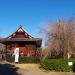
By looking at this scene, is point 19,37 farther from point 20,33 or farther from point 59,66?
point 59,66

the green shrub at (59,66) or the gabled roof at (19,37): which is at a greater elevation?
the gabled roof at (19,37)

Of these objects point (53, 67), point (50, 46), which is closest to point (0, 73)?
point (53, 67)

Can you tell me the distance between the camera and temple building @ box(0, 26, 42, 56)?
46.6 meters

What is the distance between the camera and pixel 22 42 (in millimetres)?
47906

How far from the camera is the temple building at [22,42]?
46.6 meters

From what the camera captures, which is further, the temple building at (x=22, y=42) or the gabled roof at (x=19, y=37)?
the temple building at (x=22, y=42)

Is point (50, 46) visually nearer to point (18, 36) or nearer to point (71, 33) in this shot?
point (71, 33)

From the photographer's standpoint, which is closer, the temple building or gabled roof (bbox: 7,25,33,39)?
the temple building

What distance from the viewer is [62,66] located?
31.4 meters

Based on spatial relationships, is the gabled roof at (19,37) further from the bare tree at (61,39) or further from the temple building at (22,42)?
the bare tree at (61,39)

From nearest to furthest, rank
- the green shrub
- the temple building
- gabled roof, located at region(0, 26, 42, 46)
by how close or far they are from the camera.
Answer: the green shrub, gabled roof, located at region(0, 26, 42, 46), the temple building

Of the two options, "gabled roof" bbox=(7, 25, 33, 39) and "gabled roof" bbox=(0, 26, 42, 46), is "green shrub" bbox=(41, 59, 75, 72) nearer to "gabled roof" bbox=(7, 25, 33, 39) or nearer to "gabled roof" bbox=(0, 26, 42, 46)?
"gabled roof" bbox=(0, 26, 42, 46)

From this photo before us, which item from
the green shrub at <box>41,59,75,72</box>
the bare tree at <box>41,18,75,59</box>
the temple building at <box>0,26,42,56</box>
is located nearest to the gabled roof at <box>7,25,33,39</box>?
the temple building at <box>0,26,42,56</box>

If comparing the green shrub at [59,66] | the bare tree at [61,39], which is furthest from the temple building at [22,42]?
the green shrub at [59,66]
